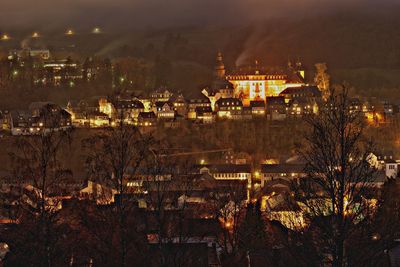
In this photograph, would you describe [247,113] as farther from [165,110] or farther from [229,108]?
[165,110]

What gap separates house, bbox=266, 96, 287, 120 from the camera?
2215 inches

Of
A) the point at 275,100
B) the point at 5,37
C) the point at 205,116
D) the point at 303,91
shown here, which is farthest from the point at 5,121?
the point at 5,37

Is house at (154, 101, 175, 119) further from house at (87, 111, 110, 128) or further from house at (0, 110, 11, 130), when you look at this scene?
house at (0, 110, 11, 130)

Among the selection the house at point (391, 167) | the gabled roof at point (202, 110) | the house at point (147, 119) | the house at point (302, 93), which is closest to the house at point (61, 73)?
the house at point (147, 119)

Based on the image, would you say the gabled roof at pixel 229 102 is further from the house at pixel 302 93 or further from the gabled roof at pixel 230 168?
the gabled roof at pixel 230 168

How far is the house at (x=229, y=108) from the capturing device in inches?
2255

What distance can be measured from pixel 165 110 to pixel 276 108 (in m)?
7.49

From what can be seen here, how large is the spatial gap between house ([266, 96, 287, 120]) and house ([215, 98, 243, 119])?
197 cm

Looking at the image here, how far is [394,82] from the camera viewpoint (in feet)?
249

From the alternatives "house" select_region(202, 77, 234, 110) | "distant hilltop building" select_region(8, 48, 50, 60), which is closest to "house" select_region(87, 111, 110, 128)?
"house" select_region(202, 77, 234, 110)

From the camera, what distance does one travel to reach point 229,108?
57750 millimetres

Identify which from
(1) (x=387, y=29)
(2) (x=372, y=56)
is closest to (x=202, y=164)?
(2) (x=372, y=56)

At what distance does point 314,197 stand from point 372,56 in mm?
73504

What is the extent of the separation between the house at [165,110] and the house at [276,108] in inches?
255
